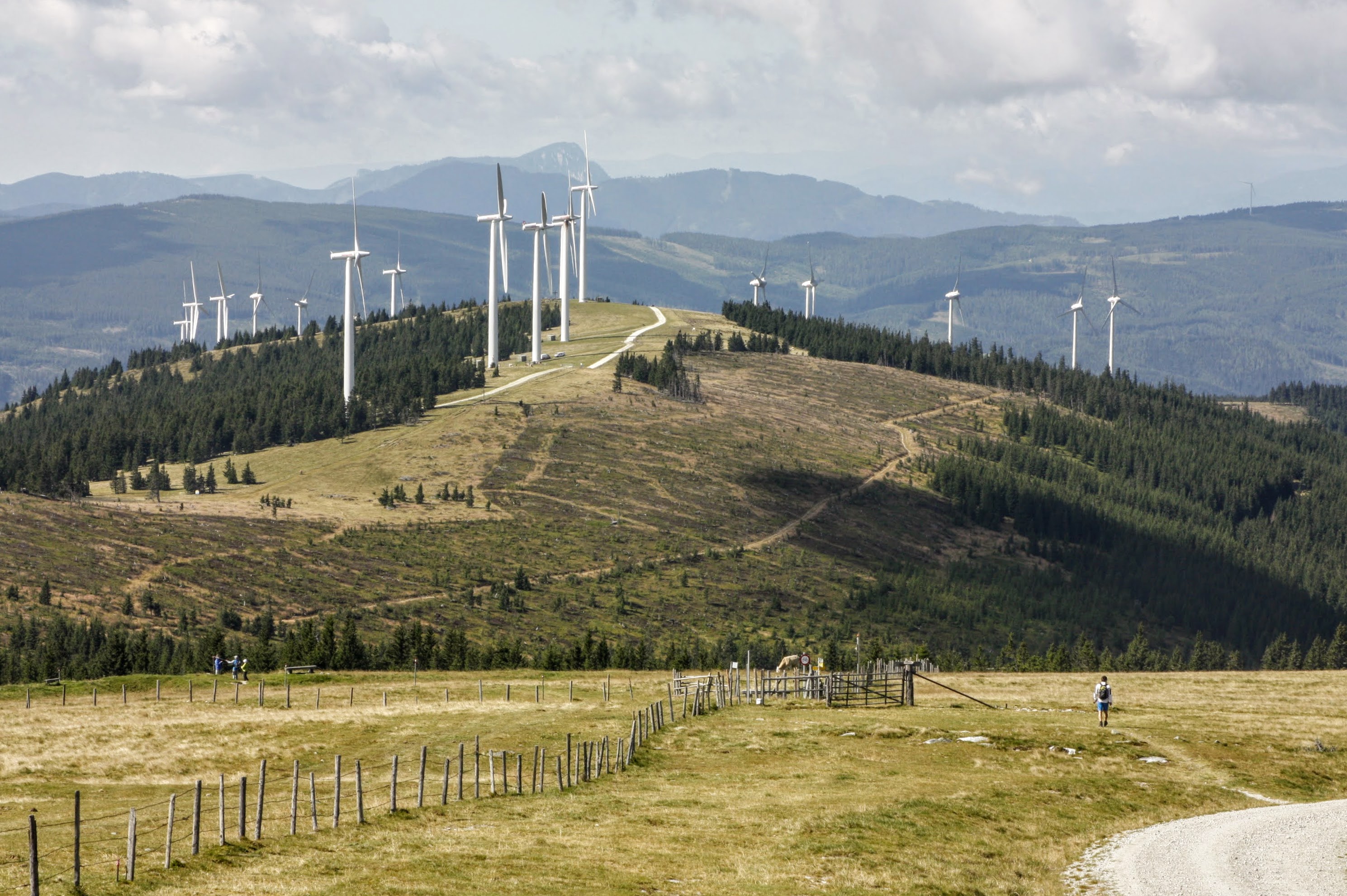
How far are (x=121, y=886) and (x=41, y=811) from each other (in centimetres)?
2211

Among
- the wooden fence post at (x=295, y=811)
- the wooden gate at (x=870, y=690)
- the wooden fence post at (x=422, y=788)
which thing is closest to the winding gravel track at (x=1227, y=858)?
the wooden fence post at (x=422, y=788)

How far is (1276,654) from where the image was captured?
656 ft

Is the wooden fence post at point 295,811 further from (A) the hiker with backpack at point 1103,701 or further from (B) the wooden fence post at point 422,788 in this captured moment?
(A) the hiker with backpack at point 1103,701

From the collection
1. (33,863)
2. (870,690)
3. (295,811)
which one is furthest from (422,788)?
(870,690)

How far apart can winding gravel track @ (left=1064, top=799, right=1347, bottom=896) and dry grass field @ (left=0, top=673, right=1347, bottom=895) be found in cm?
140

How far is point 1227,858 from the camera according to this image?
1735 inches

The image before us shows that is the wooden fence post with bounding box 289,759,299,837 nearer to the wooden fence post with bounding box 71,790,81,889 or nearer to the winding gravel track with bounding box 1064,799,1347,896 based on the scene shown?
the wooden fence post with bounding box 71,790,81,889

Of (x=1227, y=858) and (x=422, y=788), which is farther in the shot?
(x=422, y=788)

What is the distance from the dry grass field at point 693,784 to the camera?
41.1 m

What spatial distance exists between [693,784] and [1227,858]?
21353 millimetres

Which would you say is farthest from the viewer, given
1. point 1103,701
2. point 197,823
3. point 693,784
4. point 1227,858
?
point 1103,701

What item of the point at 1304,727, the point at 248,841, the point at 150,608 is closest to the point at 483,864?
the point at 248,841

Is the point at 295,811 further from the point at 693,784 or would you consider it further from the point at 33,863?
the point at 693,784

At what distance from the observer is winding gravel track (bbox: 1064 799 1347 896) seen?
1601 inches
